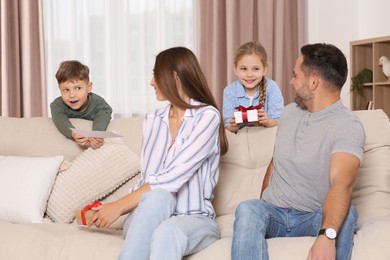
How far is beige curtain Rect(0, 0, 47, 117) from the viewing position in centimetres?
449

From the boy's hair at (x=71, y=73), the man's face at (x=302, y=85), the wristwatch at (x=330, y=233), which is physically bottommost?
the wristwatch at (x=330, y=233)

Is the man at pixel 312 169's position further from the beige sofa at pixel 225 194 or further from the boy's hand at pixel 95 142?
the boy's hand at pixel 95 142

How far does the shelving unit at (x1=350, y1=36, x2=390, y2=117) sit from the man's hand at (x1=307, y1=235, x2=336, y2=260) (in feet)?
9.89

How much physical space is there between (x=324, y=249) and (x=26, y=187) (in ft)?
4.66

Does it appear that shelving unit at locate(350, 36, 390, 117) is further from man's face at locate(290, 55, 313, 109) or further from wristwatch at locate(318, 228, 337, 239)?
wristwatch at locate(318, 228, 337, 239)

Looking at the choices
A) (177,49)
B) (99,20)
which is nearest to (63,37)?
(99,20)

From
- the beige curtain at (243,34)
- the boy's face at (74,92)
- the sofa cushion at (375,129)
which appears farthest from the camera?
the beige curtain at (243,34)

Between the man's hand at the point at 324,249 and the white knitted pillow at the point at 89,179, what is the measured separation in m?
1.12

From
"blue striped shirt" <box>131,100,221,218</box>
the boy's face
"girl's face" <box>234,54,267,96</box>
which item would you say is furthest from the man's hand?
the boy's face

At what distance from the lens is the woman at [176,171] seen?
1895 mm

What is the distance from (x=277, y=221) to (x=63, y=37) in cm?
313

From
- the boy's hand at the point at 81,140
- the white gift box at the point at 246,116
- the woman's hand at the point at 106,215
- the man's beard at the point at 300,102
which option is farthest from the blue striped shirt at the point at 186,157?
the boy's hand at the point at 81,140

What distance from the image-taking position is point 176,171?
2078 mm

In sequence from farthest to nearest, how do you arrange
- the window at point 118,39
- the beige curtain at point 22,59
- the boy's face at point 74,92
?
the window at point 118,39
the beige curtain at point 22,59
the boy's face at point 74,92
